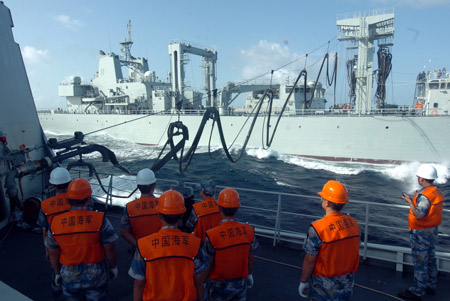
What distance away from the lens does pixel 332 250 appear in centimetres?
→ 196

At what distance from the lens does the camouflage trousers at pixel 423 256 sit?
291cm

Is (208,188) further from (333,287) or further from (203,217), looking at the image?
(333,287)

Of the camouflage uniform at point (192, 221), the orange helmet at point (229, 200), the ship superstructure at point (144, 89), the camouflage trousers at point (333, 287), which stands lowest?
the camouflage trousers at point (333, 287)

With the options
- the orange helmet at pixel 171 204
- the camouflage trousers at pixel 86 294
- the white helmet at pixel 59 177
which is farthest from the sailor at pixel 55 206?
the orange helmet at pixel 171 204

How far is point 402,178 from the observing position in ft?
49.9

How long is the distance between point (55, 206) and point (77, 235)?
0.82 meters

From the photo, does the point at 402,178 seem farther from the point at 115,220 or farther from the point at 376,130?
the point at 115,220

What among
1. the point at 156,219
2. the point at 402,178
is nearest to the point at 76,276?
the point at 156,219

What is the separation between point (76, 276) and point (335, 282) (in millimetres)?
1928

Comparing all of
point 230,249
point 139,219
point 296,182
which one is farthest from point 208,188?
point 296,182

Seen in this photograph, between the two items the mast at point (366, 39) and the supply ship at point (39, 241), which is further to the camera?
the mast at point (366, 39)

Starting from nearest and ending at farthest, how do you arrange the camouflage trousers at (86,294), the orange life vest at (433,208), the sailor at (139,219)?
1. the camouflage trousers at (86,294)
2. the sailor at (139,219)
3. the orange life vest at (433,208)

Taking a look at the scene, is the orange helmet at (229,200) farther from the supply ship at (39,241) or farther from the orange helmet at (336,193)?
the supply ship at (39,241)

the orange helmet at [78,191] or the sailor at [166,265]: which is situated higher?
the orange helmet at [78,191]
